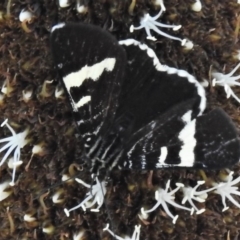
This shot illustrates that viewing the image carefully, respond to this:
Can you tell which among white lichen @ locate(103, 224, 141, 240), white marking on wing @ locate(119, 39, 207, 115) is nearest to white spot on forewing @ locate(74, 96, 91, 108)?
white marking on wing @ locate(119, 39, 207, 115)

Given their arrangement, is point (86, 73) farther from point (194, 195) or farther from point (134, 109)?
point (194, 195)

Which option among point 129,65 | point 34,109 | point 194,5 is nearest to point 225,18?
point 194,5

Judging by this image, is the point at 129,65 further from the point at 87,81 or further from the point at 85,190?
the point at 85,190

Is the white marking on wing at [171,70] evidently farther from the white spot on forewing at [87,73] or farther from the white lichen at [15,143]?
the white lichen at [15,143]

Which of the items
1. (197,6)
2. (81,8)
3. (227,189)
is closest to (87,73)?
(81,8)

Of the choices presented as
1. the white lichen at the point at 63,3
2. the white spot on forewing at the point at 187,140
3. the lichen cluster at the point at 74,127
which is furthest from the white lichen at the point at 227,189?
the white lichen at the point at 63,3

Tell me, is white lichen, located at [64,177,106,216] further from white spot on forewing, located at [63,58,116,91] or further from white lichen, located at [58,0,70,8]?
white lichen, located at [58,0,70,8]
